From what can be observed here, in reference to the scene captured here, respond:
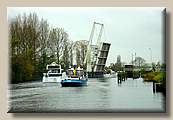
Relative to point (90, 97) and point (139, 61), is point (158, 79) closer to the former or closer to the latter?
point (139, 61)

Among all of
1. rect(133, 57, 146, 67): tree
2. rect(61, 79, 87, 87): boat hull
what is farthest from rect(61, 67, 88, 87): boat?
rect(133, 57, 146, 67): tree

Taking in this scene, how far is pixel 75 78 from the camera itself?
360 centimetres

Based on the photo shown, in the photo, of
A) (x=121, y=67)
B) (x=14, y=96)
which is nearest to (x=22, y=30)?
(x=14, y=96)

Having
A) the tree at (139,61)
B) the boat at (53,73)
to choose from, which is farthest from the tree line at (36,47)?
the tree at (139,61)

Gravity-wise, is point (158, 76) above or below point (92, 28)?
below

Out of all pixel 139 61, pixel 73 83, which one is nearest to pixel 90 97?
pixel 73 83

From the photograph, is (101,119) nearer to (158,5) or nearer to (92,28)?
(92,28)

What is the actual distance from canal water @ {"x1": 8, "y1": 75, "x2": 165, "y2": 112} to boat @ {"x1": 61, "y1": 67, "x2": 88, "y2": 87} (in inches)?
1.4

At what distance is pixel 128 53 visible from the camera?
3.50m

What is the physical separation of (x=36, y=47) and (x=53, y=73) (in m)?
0.24

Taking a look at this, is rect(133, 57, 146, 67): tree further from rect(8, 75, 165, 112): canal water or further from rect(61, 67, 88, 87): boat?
rect(61, 67, 88, 87): boat

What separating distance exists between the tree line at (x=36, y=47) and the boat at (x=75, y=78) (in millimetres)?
57

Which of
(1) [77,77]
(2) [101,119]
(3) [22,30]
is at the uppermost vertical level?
(3) [22,30]

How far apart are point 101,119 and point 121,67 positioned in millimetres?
428
